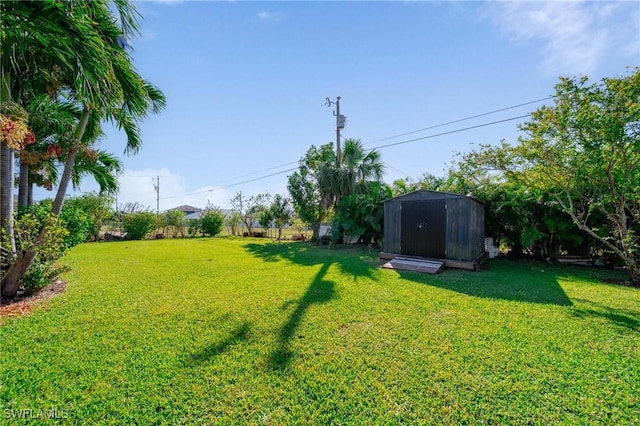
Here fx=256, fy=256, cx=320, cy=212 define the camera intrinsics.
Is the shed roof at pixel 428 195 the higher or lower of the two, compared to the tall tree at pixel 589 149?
lower

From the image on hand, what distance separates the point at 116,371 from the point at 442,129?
44.2 feet

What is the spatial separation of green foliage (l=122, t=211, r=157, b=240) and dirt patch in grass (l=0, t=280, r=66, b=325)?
39.6 ft

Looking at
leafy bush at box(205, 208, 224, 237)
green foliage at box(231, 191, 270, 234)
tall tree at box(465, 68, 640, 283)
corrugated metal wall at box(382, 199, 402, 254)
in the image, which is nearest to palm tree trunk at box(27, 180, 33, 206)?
corrugated metal wall at box(382, 199, 402, 254)

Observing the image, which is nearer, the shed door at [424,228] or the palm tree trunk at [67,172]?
the palm tree trunk at [67,172]

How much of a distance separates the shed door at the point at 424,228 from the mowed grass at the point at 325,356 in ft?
7.58

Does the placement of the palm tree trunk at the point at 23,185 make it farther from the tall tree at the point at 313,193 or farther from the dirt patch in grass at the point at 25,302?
the tall tree at the point at 313,193

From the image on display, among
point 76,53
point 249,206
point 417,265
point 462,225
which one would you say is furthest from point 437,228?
point 249,206

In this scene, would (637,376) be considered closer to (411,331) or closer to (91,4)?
(411,331)

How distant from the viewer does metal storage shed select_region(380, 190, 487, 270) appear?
6699 millimetres

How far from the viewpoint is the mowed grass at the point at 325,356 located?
6.25ft

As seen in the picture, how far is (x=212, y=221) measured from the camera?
18.6 meters

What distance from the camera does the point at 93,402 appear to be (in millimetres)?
1947

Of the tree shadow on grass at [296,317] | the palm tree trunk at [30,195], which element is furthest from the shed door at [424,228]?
the palm tree trunk at [30,195]

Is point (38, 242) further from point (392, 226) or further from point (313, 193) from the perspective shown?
point (313, 193)
